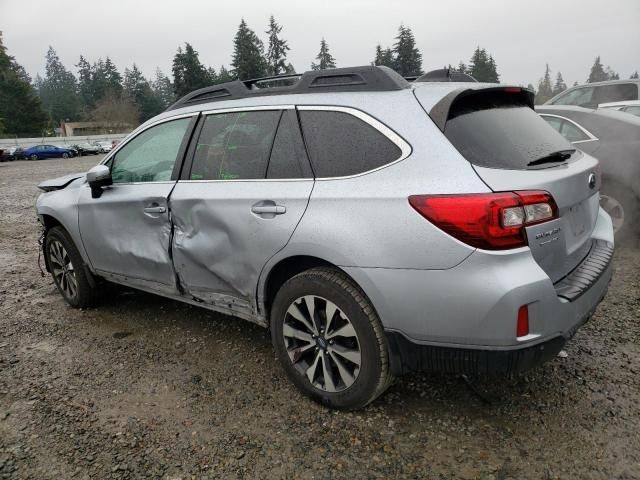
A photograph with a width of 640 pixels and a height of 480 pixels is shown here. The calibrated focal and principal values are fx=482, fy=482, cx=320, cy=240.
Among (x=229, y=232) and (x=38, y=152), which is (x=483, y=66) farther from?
(x=229, y=232)

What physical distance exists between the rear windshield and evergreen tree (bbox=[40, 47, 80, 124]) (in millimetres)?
78791

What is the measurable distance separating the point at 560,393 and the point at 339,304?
142 centimetres

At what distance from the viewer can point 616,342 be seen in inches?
130

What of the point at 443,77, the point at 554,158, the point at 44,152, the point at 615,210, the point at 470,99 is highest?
the point at 443,77

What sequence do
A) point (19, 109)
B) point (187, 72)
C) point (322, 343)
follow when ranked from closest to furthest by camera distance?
1. point (322, 343)
2. point (19, 109)
3. point (187, 72)

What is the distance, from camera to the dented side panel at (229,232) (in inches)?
104

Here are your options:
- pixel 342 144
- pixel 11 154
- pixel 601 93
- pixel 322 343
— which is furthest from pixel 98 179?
pixel 11 154

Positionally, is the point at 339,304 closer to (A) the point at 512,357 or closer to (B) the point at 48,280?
(A) the point at 512,357

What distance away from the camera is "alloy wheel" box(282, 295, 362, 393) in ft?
8.25

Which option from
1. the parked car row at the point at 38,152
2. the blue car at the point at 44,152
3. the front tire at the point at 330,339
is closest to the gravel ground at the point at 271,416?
the front tire at the point at 330,339

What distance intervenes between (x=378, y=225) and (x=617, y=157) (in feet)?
14.1

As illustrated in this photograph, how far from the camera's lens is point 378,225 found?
2.26 m

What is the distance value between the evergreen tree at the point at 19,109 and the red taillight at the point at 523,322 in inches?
2625

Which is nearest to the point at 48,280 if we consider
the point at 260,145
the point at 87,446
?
the point at 87,446
